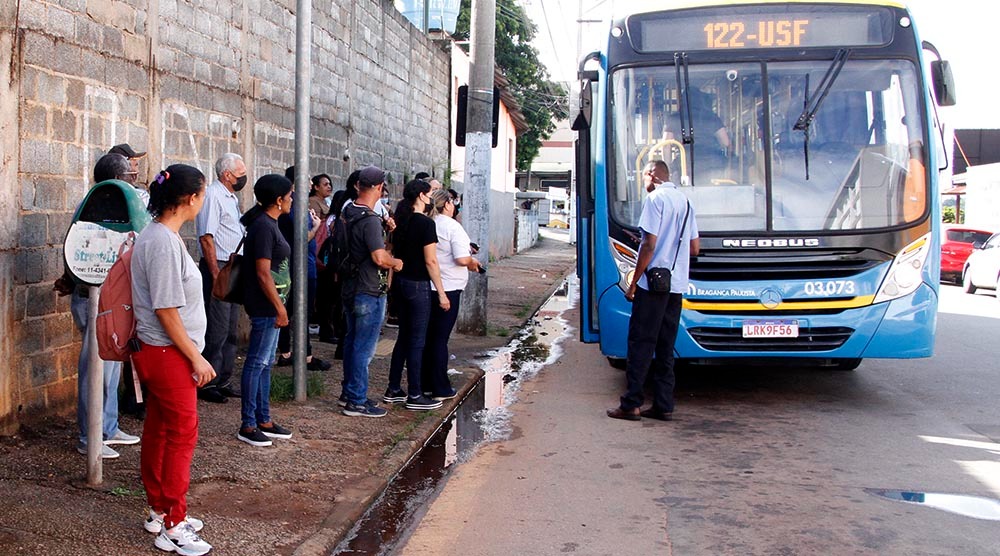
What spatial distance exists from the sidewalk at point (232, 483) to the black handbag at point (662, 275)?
1876 mm

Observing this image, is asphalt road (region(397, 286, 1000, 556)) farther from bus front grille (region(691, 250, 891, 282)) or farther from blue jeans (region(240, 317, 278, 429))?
blue jeans (region(240, 317, 278, 429))

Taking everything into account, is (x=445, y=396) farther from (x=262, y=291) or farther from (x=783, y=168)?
(x=783, y=168)

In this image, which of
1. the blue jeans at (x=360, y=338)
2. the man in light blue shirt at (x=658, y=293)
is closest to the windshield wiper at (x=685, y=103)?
the man in light blue shirt at (x=658, y=293)

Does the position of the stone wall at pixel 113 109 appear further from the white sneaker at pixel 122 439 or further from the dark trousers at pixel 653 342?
the dark trousers at pixel 653 342

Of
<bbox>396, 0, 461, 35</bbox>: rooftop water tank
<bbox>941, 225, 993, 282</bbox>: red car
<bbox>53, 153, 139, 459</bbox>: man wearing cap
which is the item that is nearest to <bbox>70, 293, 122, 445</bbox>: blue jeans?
<bbox>53, 153, 139, 459</bbox>: man wearing cap

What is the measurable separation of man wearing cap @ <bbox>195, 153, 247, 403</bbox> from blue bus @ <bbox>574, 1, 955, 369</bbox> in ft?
9.48

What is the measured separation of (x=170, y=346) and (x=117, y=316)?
10.0 inches

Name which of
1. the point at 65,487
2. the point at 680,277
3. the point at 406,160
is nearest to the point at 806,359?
the point at 680,277

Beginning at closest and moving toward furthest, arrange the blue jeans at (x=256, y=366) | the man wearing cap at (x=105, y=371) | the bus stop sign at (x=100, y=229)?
1. the bus stop sign at (x=100, y=229)
2. the man wearing cap at (x=105, y=371)
3. the blue jeans at (x=256, y=366)

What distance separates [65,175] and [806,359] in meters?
5.58

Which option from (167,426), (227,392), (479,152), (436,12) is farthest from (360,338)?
(436,12)

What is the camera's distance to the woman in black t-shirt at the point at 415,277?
778cm

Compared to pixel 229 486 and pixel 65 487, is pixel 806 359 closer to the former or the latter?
pixel 229 486

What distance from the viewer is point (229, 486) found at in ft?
18.6
